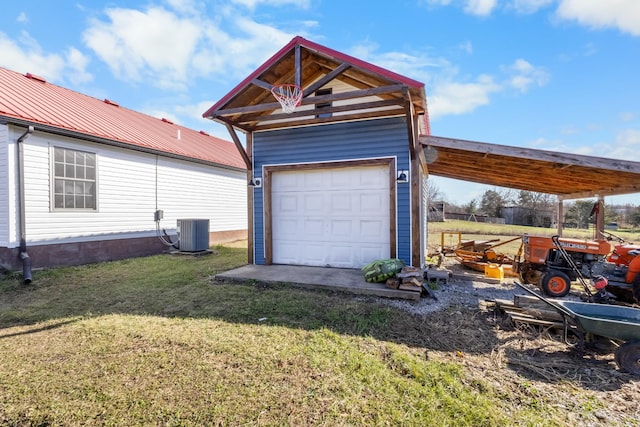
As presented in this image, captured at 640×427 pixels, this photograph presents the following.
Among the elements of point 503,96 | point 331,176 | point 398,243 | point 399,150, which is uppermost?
point 503,96

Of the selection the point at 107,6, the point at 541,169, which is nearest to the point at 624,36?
the point at 541,169

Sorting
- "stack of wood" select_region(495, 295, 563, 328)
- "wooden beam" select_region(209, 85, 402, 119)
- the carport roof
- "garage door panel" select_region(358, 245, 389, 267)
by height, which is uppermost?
"wooden beam" select_region(209, 85, 402, 119)

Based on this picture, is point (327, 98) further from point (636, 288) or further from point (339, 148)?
point (636, 288)

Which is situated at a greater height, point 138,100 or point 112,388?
point 138,100

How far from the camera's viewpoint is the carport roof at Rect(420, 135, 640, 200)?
4750 millimetres

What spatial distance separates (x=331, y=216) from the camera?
269 inches

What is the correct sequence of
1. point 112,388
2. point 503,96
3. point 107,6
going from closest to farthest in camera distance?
point 112,388, point 107,6, point 503,96

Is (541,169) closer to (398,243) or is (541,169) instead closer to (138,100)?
(398,243)

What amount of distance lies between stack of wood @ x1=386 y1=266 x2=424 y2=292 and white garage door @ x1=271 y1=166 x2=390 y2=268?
131cm

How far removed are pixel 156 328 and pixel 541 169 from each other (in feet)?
23.8

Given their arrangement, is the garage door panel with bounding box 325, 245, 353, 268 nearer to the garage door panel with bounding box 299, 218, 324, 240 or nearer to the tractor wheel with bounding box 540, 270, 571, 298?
the garage door panel with bounding box 299, 218, 324, 240

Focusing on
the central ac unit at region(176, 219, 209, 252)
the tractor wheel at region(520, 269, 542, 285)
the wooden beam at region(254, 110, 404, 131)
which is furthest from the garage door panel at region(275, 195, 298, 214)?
the tractor wheel at region(520, 269, 542, 285)

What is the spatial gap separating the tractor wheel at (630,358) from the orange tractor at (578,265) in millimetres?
2354

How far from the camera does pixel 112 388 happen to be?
2.38 meters
